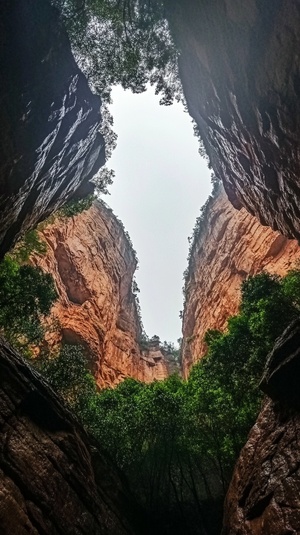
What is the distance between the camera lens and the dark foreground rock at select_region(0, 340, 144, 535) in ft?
26.1

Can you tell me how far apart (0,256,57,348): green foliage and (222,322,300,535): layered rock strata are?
373 inches

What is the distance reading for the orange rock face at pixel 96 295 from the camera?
2645 centimetres

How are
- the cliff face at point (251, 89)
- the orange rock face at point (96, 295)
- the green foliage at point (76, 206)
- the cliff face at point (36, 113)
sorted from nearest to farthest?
the cliff face at point (251, 89), the cliff face at point (36, 113), the green foliage at point (76, 206), the orange rock face at point (96, 295)

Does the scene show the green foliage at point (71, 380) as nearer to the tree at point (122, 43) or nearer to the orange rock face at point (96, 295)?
the orange rock face at point (96, 295)

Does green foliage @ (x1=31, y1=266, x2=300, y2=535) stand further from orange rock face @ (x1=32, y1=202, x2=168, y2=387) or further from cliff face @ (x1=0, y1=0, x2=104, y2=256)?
cliff face @ (x1=0, y1=0, x2=104, y2=256)

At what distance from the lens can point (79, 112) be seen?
1325cm

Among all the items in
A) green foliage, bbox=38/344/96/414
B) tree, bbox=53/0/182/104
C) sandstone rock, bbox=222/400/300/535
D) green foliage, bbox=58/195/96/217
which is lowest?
sandstone rock, bbox=222/400/300/535

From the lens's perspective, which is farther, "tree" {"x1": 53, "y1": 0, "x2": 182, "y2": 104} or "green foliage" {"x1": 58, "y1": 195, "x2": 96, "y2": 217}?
"green foliage" {"x1": 58, "y1": 195, "x2": 96, "y2": 217}

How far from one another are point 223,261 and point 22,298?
20071 mm

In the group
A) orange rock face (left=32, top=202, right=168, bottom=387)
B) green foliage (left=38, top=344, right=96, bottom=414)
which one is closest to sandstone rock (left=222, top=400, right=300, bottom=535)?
green foliage (left=38, top=344, right=96, bottom=414)

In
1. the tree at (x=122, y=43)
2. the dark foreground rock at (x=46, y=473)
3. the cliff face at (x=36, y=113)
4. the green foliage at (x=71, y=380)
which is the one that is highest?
the tree at (x=122, y=43)

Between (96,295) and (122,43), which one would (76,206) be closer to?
(122,43)

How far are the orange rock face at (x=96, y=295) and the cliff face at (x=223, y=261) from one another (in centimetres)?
638

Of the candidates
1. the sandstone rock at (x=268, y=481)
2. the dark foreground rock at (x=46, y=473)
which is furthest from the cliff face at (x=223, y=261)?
the dark foreground rock at (x=46, y=473)
